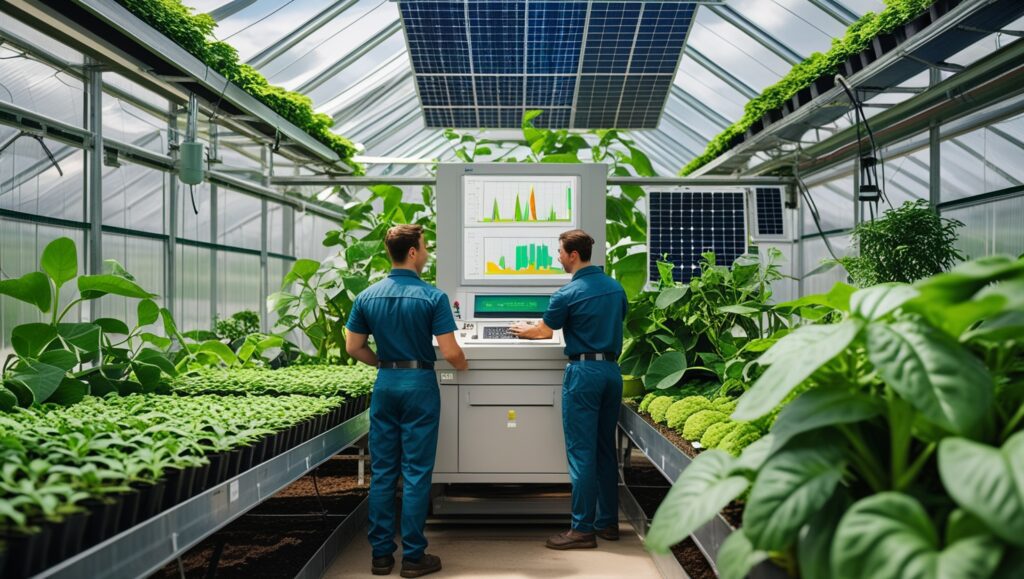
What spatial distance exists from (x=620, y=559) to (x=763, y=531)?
2824 mm

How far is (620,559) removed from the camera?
13.8 ft

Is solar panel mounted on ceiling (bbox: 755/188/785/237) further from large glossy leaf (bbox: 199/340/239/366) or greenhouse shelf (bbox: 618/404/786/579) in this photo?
large glossy leaf (bbox: 199/340/239/366)

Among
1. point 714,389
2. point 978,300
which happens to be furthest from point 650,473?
point 978,300

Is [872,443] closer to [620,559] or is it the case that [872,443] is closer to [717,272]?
[620,559]

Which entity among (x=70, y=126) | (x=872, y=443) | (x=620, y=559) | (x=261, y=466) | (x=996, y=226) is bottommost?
(x=620, y=559)

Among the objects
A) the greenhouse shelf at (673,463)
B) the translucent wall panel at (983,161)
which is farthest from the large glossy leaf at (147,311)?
the translucent wall panel at (983,161)

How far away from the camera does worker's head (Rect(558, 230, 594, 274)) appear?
14.7 ft

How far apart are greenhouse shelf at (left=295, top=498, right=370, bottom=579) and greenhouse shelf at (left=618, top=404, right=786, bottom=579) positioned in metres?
1.54

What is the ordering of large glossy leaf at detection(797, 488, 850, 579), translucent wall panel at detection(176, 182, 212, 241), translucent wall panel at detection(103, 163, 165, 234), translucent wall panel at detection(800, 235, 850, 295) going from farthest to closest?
translucent wall panel at detection(800, 235, 850, 295), translucent wall panel at detection(176, 182, 212, 241), translucent wall panel at detection(103, 163, 165, 234), large glossy leaf at detection(797, 488, 850, 579)

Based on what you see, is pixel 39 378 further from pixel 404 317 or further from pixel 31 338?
pixel 404 317

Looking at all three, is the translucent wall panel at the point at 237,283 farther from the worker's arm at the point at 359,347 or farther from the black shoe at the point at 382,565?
the black shoe at the point at 382,565

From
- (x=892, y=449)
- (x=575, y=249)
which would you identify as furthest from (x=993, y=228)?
(x=892, y=449)

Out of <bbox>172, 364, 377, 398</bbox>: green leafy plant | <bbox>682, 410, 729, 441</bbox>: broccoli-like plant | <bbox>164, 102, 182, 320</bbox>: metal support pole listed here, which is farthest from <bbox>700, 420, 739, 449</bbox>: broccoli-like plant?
<bbox>164, 102, 182, 320</bbox>: metal support pole

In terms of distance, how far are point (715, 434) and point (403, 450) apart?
5.05 ft
